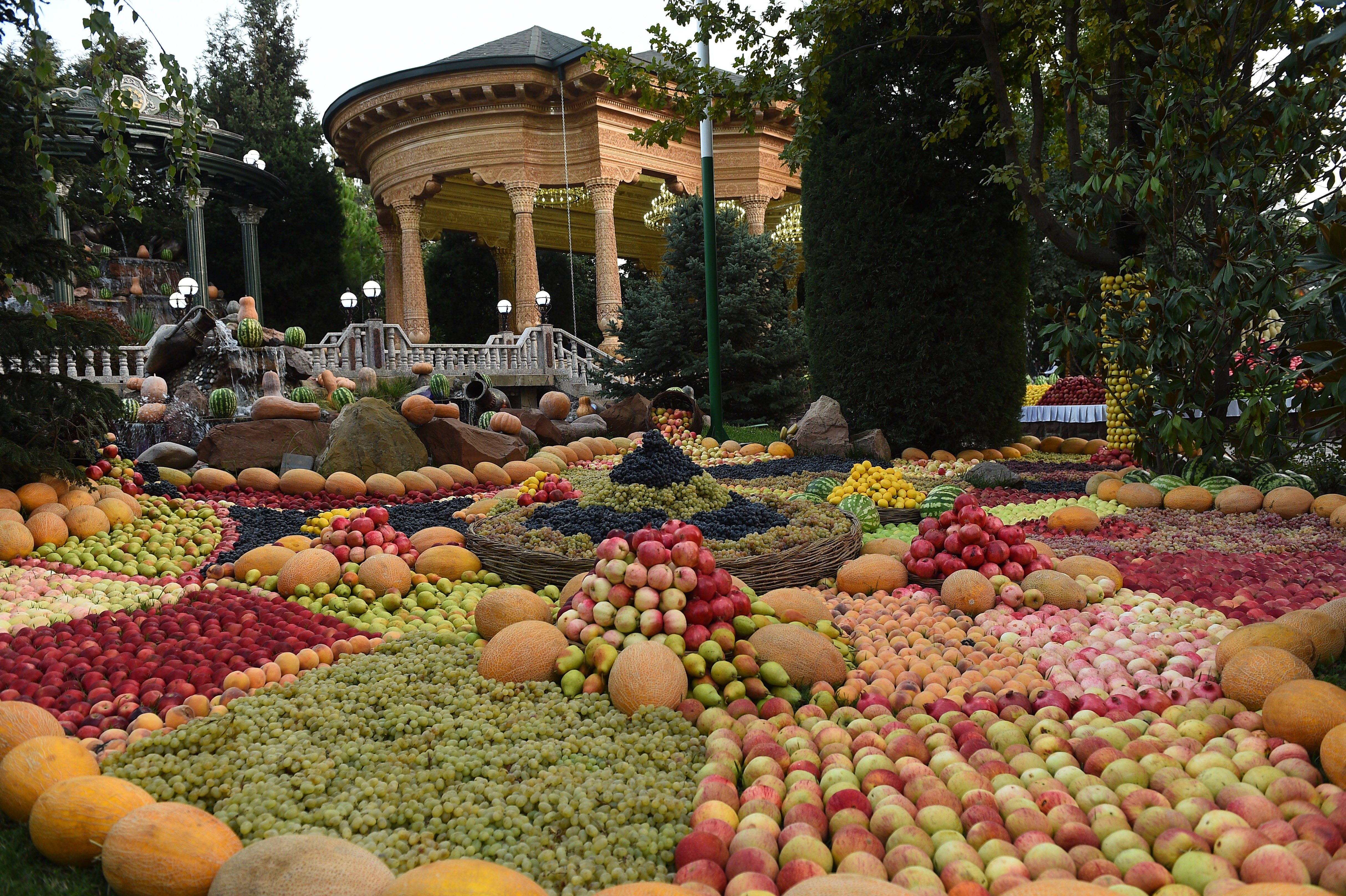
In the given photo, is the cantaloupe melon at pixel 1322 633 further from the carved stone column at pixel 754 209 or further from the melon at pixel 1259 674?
the carved stone column at pixel 754 209

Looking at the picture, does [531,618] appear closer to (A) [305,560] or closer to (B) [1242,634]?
(A) [305,560]

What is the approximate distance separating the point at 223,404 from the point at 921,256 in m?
8.05

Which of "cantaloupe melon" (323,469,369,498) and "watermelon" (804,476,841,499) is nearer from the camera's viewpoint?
"watermelon" (804,476,841,499)

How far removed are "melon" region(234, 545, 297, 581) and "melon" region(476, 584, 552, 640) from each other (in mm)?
1466

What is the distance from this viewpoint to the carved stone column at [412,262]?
61.3 feet

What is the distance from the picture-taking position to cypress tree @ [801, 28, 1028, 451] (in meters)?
9.04

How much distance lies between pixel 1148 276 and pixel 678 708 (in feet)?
18.7

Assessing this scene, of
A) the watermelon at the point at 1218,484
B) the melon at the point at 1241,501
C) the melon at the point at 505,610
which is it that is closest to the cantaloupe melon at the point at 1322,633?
the melon at the point at 505,610

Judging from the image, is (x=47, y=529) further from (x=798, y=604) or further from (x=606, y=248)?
(x=606, y=248)

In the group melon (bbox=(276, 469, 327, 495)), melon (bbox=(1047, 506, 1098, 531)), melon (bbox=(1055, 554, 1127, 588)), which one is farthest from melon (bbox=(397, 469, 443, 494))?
melon (bbox=(1055, 554, 1127, 588))

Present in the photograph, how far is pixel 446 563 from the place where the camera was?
4.34 metres

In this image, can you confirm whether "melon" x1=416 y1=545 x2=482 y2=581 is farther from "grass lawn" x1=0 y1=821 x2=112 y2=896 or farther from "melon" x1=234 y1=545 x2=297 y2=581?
"grass lawn" x1=0 y1=821 x2=112 y2=896

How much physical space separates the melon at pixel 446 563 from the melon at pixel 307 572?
1.37 feet

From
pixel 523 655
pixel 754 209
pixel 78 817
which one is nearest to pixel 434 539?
pixel 523 655
